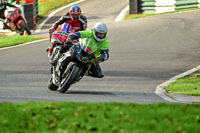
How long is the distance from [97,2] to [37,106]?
27733 mm

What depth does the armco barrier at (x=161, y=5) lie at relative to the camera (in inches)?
1131

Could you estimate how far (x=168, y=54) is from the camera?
18.4 metres

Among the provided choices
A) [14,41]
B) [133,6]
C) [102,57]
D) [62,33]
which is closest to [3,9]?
[14,41]

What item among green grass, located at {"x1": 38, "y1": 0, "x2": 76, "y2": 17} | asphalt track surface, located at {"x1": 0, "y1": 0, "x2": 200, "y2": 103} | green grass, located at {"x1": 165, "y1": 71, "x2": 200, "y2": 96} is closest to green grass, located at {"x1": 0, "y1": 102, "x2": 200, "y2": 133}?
asphalt track surface, located at {"x1": 0, "y1": 0, "x2": 200, "y2": 103}

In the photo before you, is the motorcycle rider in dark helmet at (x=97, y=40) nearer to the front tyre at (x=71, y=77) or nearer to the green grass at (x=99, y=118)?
the front tyre at (x=71, y=77)

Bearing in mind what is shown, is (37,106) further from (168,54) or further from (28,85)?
(168,54)

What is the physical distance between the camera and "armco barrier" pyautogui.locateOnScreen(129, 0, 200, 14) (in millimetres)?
28739

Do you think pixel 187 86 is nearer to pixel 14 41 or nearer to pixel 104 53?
pixel 104 53

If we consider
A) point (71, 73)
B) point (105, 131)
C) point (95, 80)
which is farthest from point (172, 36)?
point (105, 131)

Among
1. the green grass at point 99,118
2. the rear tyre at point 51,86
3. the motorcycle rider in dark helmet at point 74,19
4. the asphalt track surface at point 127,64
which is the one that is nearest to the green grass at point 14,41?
the asphalt track surface at point 127,64

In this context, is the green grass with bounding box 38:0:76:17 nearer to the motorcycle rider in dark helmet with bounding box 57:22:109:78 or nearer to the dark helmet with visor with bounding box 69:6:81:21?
the dark helmet with visor with bounding box 69:6:81:21

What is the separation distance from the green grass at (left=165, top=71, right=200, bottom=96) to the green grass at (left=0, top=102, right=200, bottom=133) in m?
4.17

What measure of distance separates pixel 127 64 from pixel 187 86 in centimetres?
389

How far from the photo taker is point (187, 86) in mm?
13180
